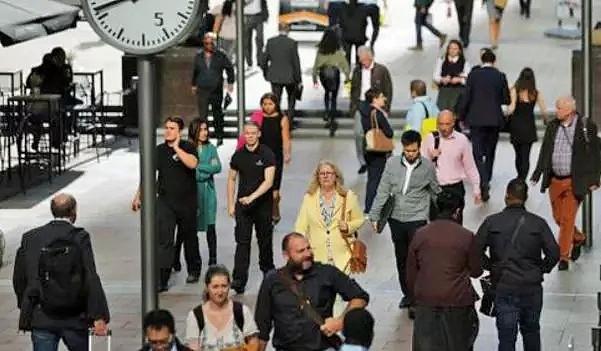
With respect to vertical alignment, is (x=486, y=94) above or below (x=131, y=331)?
above

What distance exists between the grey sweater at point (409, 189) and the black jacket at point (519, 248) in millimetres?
2176

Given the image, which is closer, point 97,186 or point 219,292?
point 219,292

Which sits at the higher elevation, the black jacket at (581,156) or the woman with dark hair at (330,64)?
the woman with dark hair at (330,64)

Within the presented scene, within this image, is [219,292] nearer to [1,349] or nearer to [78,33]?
[1,349]

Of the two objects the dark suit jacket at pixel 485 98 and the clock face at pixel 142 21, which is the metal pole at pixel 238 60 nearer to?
the dark suit jacket at pixel 485 98

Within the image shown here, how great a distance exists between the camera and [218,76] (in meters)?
28.4

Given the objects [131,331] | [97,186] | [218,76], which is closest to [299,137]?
[218,76]

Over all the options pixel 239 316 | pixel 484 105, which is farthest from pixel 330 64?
pixel 239 316

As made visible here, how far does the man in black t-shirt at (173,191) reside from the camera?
17781mm

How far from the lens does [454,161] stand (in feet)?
60.3

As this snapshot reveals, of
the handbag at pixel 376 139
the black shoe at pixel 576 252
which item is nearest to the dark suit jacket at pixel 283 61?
the handbag at pixel 376 139

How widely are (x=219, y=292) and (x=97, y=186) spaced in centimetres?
1468

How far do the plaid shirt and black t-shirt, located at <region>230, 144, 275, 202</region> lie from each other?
291cm

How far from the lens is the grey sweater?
639 inches
